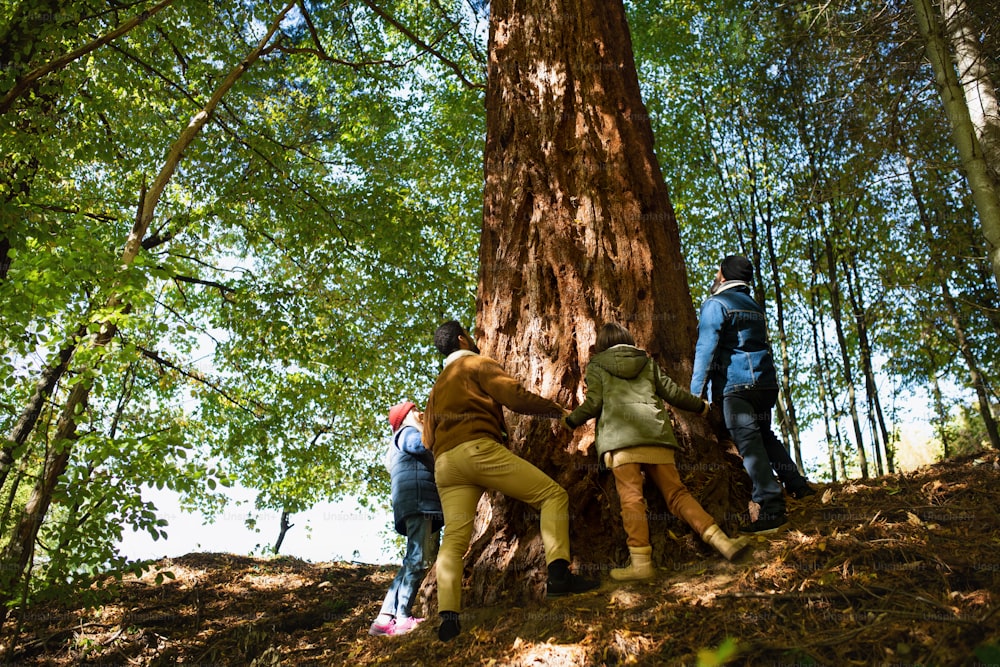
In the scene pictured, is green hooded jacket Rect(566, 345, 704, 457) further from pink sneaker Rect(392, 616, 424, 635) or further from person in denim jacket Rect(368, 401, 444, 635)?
pink sneaker Rect(392, 616, 424, 635)

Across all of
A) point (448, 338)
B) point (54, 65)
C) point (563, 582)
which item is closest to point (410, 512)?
point (448, 338)

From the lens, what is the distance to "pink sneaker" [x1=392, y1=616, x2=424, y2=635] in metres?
4.32

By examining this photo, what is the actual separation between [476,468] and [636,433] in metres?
0.99

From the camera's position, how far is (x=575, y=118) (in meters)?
5.34

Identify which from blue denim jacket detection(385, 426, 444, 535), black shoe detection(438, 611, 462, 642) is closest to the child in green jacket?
black shoe detection(438, 611, 462, 642)

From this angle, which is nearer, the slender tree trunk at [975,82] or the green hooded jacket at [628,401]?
the green hooded jacket at [628,401]

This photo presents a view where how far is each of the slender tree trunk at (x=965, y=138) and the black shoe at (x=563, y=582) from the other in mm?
3780

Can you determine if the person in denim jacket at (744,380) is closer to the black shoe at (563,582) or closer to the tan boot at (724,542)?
the tan boot at (724,542)

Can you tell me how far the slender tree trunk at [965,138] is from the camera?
16.5 ft

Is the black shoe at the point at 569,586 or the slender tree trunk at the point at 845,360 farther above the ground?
the slender tree trunk at the point at 845,360

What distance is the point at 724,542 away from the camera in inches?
147

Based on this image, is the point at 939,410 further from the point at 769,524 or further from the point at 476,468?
the point at 476,468

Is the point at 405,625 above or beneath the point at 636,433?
beneath

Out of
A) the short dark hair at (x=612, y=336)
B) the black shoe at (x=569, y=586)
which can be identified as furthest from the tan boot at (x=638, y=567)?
the short dark hair at (x=612, y=336)
